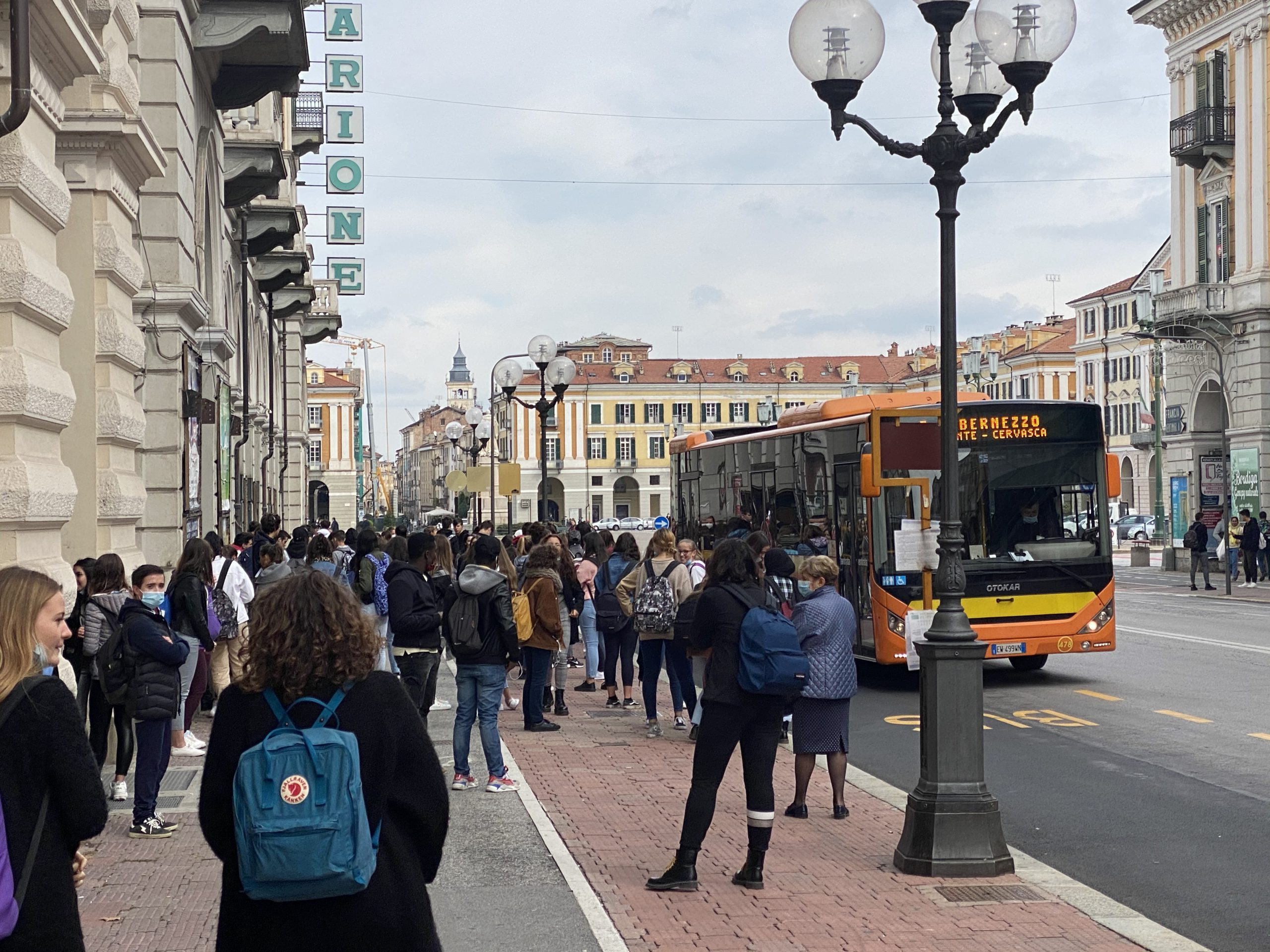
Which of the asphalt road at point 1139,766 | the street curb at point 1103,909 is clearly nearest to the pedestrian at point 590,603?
the asphalt road at point 1139,766

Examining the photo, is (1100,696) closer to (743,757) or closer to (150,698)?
(743,757)

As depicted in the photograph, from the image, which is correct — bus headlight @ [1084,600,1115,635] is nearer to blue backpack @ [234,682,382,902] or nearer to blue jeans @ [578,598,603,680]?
blue jeans @ [578,598,603,680]

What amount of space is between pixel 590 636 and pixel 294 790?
45.3 feet

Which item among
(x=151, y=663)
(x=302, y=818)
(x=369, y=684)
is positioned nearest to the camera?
(x=302, y=818)

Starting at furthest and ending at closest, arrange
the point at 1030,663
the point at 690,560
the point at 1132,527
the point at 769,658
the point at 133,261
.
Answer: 1. the point at 1132,527
2. the point at 1030,663
3. the point at 690,560
4. the point at 133,261
5. the point at 769,658

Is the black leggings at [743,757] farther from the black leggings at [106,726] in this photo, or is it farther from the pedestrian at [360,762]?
the black leggings at [106,726]

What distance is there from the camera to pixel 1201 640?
22.4 m

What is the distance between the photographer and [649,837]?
9.10 m

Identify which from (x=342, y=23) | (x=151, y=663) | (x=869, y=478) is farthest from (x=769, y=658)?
(x=342, y=23)

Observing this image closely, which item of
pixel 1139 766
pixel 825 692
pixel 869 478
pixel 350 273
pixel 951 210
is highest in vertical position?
pixel 350 273

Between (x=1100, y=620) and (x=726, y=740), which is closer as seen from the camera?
(x=726, y=740)

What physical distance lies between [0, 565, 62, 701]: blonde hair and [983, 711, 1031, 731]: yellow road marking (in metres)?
11.2

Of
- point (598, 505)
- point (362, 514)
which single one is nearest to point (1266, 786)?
point (362, 514)

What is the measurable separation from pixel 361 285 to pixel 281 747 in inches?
1936
